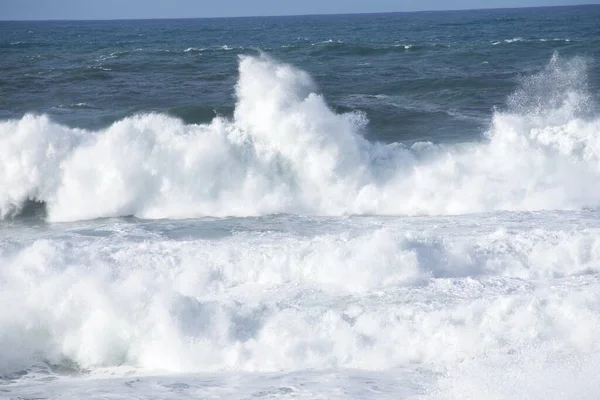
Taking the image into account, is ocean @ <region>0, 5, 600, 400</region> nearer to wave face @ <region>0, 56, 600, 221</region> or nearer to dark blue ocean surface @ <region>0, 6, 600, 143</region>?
wave face @ <region>0, 56, 600, 221</region>

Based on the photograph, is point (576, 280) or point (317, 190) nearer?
point (576, 280)

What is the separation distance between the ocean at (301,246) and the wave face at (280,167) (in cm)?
4

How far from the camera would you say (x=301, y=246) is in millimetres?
10344

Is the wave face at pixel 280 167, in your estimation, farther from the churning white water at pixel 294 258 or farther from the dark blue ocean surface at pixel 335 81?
the dark blue ocean surface at pixel 335 81

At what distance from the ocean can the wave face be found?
0.04 meters

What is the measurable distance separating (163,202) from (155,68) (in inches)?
736

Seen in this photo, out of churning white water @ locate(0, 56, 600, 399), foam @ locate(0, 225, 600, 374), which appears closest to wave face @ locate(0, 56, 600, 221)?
churning white water @ locate(0, 56, 600, 399)

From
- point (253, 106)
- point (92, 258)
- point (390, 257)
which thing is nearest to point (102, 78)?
point (253, 106)

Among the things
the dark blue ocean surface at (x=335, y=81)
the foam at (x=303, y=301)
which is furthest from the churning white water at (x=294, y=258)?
the dark blue ocean surface at (x=335, y=81)

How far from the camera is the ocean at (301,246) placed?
7457 millimetres

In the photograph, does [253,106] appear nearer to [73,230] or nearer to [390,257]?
[73,230]

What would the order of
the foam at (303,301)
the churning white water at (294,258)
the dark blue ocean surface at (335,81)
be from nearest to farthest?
the churning white water at (294,258), the foam at (303,301), the dark blue ocean surface at (335,81)

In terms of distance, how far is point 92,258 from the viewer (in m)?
10.1

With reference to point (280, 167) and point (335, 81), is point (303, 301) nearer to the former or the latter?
point (280, 167)
